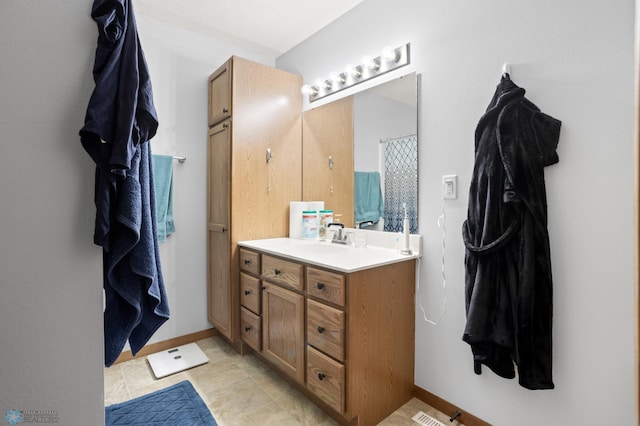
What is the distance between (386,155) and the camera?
6.83 feet

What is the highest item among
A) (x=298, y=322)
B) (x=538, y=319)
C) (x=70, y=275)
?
(x=70, y=275)

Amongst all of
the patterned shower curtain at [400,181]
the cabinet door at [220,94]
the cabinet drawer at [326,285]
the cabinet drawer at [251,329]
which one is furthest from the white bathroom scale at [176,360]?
the cabinet door at [220,94]

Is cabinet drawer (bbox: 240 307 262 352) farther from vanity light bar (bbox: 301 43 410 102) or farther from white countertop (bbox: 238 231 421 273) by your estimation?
vanity light bar (bbox: 301 43 410 102)

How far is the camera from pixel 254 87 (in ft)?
8.09

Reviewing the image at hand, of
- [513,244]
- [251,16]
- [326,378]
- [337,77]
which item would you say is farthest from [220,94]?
[513,244]

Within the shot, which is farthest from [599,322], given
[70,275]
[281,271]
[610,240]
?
[70,275]

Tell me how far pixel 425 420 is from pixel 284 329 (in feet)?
2.93

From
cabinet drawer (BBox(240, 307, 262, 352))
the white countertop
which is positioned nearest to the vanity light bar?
the white countertop

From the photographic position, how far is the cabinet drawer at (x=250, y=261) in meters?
2.20

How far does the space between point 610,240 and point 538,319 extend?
0.41 meters

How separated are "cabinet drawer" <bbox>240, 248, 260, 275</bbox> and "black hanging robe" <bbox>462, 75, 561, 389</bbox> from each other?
4.34ft

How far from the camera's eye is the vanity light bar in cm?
196

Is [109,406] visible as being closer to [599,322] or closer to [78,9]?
[78,9]

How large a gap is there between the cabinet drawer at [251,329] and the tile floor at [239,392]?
175 millimetres
